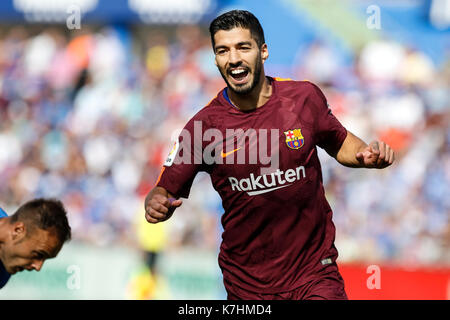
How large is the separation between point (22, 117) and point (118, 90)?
2121mm

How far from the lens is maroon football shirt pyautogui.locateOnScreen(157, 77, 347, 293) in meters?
5.39

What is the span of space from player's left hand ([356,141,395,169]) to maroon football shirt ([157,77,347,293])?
405mm

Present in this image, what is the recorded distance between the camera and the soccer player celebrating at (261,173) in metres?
5.39

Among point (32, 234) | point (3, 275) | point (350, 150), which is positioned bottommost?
point (3, 275)

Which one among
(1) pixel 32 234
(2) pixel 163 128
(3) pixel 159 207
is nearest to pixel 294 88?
(3) pixel 159 207

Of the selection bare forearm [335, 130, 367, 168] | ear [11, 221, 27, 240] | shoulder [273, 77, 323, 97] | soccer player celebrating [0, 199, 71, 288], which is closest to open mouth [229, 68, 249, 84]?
shoulder [273, 77, 323, 97]

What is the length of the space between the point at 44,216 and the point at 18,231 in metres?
0.20

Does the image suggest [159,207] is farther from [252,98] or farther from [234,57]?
[234,57]

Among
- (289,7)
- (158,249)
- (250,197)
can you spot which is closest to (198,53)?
(289,7)

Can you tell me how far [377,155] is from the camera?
5.18 meters

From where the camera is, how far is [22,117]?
15.4 metres

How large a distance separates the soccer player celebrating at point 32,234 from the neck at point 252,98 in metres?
1.52

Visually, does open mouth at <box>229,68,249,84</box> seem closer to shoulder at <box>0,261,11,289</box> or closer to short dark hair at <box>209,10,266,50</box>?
short dark hair at <box>209,10,266,50</box>
